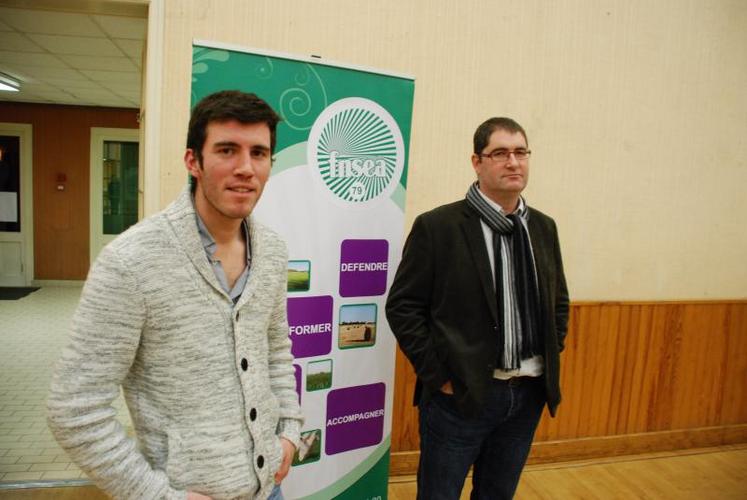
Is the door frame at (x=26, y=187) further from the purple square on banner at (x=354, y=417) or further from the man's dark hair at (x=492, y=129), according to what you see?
the man's dark hair at (x=492, y=129)

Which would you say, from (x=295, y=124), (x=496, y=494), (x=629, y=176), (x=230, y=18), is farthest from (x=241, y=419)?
(x=629, y=176)

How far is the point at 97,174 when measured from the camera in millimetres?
7305

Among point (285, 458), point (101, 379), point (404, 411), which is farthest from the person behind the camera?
point (404, 411)

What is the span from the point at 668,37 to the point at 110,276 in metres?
3.21

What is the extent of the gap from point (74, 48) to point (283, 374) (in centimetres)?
423

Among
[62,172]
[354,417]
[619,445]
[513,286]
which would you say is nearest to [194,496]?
[354,417]

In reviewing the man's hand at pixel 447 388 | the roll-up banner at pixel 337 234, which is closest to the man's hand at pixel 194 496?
the roll-up banner at pixel 337 234

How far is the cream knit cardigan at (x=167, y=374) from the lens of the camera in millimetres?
904

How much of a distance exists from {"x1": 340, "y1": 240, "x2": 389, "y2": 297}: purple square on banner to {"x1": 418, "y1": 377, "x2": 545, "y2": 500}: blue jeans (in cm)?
47

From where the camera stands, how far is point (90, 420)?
899 millimetres

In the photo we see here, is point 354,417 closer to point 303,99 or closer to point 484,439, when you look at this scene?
point 484,439

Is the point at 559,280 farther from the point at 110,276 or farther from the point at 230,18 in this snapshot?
the point at 230,18

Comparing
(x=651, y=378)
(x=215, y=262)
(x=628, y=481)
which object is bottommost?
(x=628, y=481)

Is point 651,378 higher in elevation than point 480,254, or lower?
lower
